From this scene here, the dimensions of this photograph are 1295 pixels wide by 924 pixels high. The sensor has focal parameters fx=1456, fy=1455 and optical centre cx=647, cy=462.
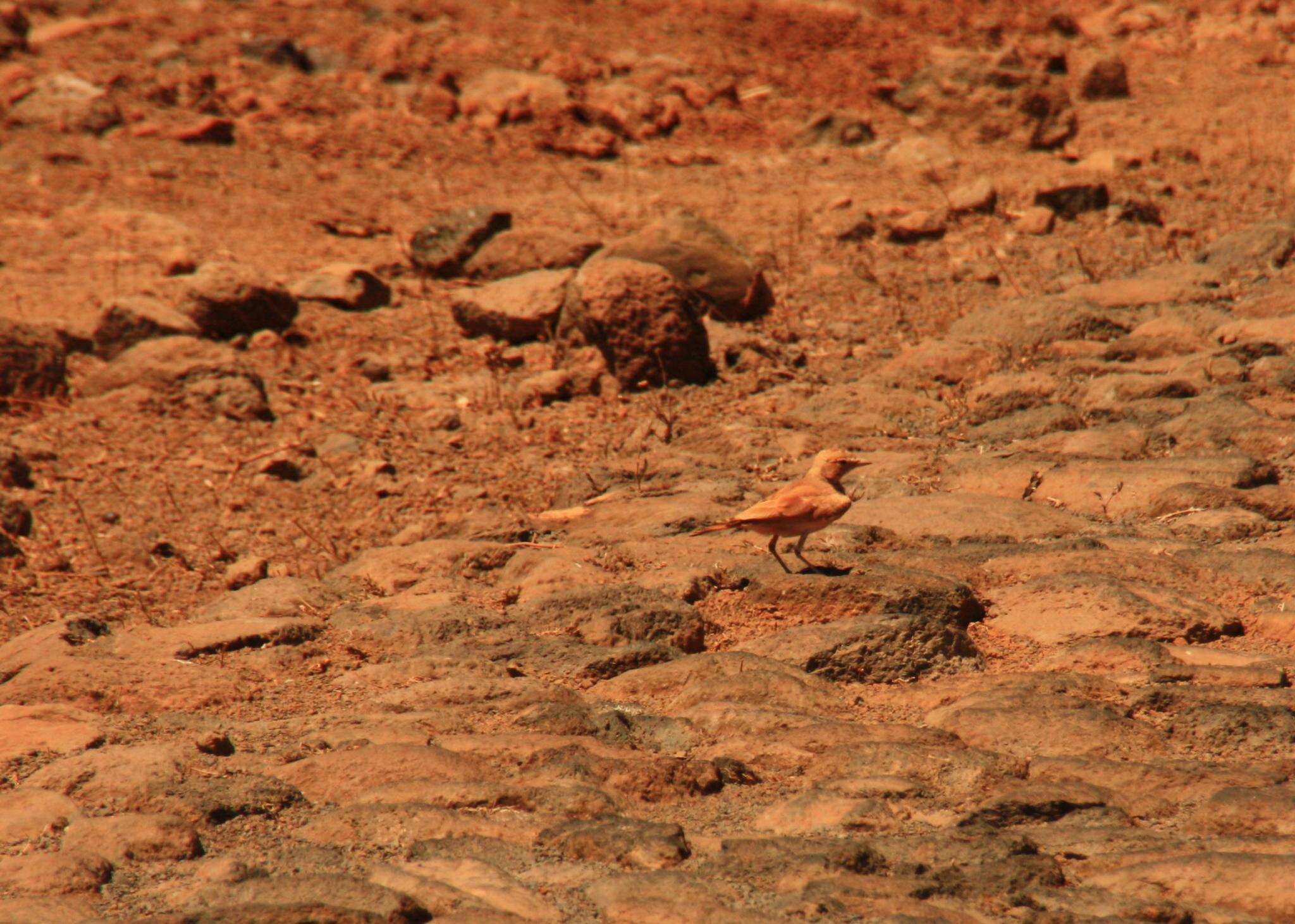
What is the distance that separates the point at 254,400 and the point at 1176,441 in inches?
167

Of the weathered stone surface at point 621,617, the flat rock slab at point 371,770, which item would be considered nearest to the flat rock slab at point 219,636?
the weathered stone surface at point 621,617

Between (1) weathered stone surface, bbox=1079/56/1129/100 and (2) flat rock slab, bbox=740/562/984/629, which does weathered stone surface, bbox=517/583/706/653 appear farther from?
(1) weathered stone surface, bbox=1079/56/1129/100

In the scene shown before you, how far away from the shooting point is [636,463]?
6.20 meters

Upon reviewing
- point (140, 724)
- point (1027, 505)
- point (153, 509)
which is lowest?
point (153, 509)

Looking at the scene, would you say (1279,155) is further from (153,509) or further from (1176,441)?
(153,509)

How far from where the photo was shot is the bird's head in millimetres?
5012

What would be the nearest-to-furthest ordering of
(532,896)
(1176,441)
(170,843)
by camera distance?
(532,896) < (170,843) < (1176,441)

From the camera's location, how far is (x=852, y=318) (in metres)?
7.81

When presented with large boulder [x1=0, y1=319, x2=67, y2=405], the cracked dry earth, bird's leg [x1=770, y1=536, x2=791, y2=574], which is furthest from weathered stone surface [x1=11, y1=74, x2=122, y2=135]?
bird's leg [x1=770, y1=536, x2=791, y2=574]

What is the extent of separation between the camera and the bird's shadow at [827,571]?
4.57 m

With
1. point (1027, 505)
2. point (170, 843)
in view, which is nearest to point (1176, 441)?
point (1027, 505)

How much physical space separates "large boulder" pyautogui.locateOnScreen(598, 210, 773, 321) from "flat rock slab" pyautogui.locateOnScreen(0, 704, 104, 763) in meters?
4.10

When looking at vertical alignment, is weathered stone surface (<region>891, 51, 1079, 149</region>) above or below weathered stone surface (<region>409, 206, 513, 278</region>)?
above

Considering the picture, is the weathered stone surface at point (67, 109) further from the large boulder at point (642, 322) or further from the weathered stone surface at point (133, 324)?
the large boulder at point (642, 322)
